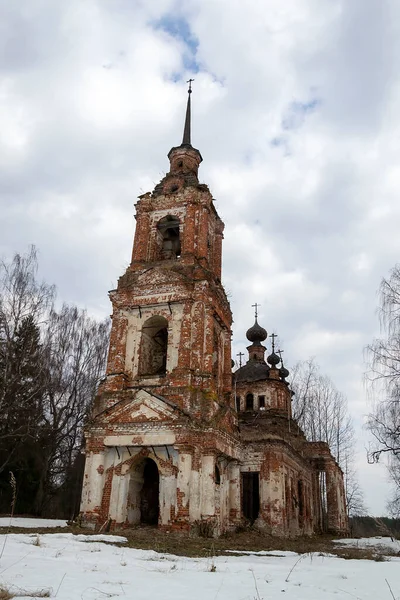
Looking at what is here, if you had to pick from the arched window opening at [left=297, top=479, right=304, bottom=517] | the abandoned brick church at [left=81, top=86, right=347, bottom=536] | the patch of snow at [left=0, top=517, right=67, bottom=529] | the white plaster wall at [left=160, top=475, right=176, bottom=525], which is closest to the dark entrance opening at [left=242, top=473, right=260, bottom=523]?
the abandoned brick church at [left=81, top=86, right=347, bottom=536]

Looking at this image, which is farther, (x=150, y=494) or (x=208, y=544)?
(x=150, y=494)

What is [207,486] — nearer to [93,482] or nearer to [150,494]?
[150,494]

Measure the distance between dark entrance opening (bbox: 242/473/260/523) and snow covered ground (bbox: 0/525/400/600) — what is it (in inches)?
589

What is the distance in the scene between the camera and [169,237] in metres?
24.5

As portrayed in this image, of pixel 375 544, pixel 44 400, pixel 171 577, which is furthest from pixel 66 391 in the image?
pixel 171 577

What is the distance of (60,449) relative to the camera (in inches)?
1236

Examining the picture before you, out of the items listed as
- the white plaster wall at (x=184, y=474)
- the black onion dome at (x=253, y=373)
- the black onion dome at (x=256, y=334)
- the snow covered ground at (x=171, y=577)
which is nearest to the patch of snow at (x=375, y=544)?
the white plaster wall at (x=184, y=474)

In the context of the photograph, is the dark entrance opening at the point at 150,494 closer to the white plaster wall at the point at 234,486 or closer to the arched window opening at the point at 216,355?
the white plaster wall at the point at 234,486

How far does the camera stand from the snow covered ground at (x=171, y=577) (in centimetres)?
542

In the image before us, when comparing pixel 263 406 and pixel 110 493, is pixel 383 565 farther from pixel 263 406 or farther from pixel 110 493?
pixel 263 406

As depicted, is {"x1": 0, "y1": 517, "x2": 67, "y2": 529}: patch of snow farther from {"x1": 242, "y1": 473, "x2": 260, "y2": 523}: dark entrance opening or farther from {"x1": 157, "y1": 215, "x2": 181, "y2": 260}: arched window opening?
{"x1": 157, "y1": 215, "x2": 181, "y2": 260}: arched window opening

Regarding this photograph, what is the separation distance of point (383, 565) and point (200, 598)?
16.4 feet

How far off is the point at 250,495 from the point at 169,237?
13.1 m

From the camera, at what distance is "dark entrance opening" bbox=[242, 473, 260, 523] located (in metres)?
23.8
